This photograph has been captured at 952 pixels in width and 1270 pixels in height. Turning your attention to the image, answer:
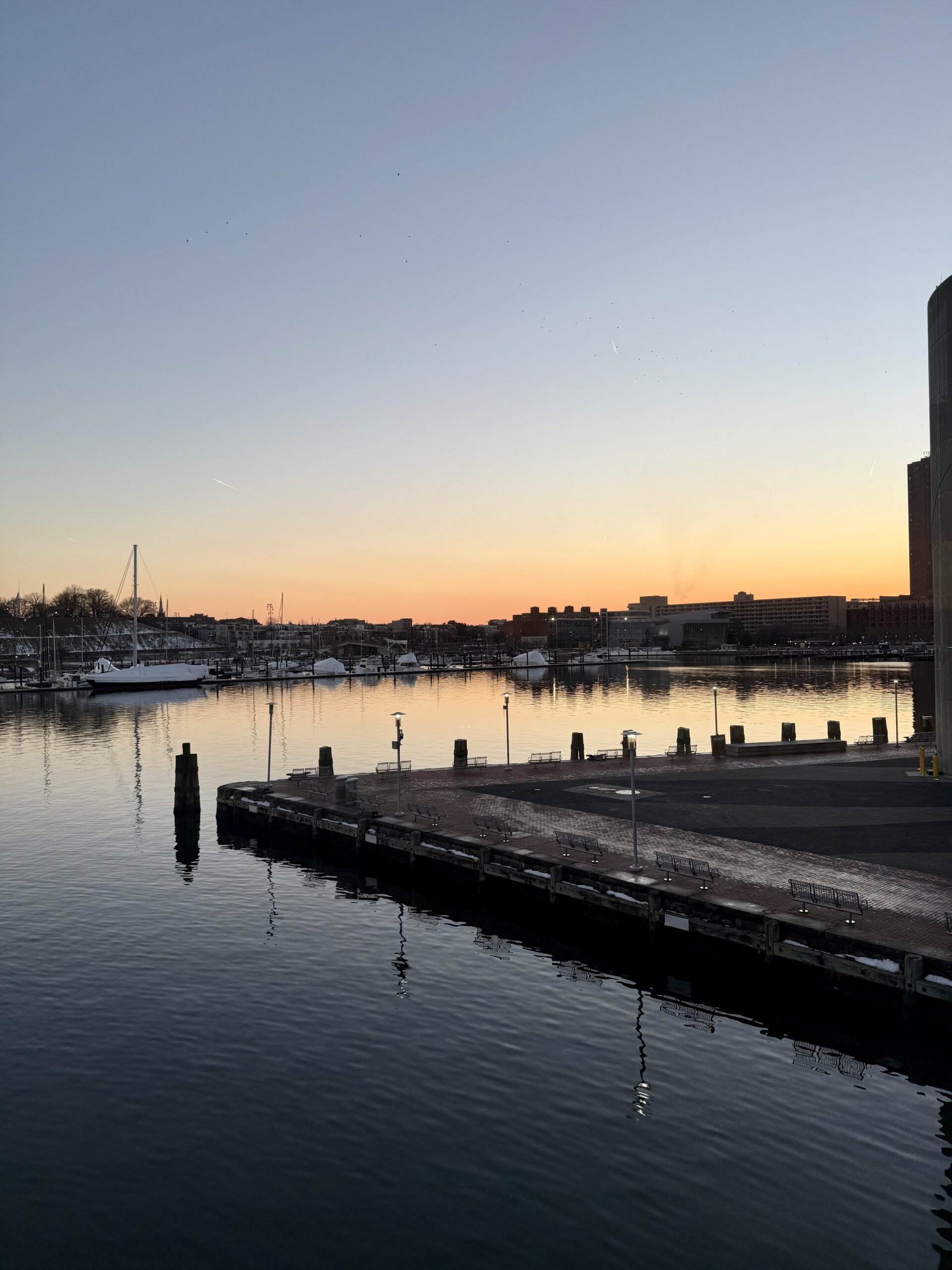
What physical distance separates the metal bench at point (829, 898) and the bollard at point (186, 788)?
3701 centimetres

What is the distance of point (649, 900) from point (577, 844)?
6.07 metres

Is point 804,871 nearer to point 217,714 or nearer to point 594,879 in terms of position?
point 594,879

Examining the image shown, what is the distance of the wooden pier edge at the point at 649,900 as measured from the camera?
23984 millimetres

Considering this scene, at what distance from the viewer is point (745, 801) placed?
43844mm

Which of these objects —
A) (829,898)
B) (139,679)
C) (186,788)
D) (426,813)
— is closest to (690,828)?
(829,898)

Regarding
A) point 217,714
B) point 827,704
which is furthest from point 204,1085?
point 827,704

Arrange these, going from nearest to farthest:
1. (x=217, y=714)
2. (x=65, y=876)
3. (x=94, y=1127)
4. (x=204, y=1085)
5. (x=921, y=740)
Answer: (x=94, y=1127) < (x=204, y=1085) < (x=65, y=876) < (x=921, y=740) < (x=217, y=714)

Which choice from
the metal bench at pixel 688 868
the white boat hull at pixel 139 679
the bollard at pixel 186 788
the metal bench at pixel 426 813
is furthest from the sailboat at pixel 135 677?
the metal bench at pixel 688 868

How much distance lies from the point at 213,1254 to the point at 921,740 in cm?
6060

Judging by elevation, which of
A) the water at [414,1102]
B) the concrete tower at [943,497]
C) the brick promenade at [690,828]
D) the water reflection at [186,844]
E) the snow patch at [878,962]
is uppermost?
the concrete tower at [943,497]

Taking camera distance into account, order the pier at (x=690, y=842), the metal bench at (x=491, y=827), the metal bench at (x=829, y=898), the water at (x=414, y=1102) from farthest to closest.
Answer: the metal bench at (x=491, y=827), the metal bench at (x=829, y=898), the pier at (x=690, y=842), the water at (x=414, y=1102)

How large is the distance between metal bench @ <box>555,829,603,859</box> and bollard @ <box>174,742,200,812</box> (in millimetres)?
26430

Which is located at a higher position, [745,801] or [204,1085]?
[745,801]

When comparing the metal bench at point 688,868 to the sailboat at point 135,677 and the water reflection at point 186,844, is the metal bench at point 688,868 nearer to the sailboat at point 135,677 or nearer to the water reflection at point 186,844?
the water reflection at point 186,844
